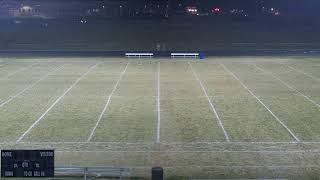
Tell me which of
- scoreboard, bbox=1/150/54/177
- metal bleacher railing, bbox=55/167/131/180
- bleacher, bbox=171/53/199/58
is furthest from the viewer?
bleacher, bbox=171/53/199/58

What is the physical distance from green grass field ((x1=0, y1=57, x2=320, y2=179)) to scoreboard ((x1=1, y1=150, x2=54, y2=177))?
2848 millimetres

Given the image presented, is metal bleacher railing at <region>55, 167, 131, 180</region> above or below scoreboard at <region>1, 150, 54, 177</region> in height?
below

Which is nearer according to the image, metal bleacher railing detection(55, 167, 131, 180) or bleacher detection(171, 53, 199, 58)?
metal bleacher railing detection(55, 167, 131, 180)

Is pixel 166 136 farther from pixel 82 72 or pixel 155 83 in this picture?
pixel 82 72

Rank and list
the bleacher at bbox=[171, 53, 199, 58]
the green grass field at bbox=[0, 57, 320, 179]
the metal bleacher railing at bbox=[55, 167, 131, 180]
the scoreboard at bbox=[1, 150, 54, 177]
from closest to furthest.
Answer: the scoreboard at bbox=[1, 150, 54, 177], the metal bleacher railing at bbox=[55, 167, 131, 180], the green grass field at bbox=[0, 57, 320, 179], the bleacher at bbox=[171, 53, 199, 58]

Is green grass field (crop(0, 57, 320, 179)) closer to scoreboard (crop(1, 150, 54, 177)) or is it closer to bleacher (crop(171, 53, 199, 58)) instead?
scoreboard (crop(1, 150, 54, 177))

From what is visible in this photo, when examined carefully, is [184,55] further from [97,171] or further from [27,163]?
[27,163]

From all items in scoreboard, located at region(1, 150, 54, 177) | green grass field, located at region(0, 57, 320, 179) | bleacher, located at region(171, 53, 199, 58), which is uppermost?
scoreboard, located at region(1, 150, 54, 177)

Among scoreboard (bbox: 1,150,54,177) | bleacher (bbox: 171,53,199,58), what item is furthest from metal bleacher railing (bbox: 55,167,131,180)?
bleacher (bbox: 171,53,199,58)

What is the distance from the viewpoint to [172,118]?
823 inches

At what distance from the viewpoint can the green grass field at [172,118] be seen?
50.0 feet

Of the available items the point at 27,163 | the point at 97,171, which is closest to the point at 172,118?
the point at 97,171

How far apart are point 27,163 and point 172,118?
9936mm

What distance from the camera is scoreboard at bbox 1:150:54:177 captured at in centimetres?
1153
